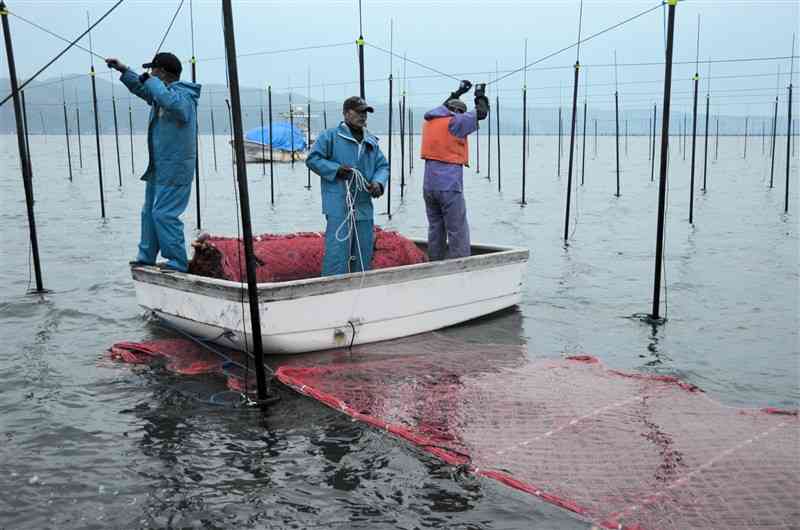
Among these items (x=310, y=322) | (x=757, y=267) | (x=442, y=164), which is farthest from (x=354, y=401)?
(x=757, y=267)

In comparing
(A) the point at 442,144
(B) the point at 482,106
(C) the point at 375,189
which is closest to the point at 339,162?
(C) the point at 375,189

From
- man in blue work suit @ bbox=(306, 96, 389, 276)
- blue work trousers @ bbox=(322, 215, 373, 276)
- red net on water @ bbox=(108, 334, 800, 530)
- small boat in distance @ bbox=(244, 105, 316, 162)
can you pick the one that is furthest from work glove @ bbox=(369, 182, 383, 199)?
small boat in distance @ bbox=(244, 105, 316, 162)

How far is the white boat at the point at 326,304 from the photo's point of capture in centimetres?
667

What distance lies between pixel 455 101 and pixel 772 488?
5.23m

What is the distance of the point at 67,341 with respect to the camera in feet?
25.9

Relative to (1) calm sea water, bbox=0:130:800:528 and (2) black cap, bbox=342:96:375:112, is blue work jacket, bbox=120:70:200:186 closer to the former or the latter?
(2) black cap, bbox=342:96:375:112

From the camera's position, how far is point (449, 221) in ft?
28.1

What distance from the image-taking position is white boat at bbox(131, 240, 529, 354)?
6672 millimetres

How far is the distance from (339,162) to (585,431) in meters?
3.52

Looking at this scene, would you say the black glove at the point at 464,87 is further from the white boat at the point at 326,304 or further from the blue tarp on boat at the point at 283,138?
the blue tarp on boat at the point at 283,138

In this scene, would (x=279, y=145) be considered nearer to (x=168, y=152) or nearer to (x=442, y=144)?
(x=442, y=144)

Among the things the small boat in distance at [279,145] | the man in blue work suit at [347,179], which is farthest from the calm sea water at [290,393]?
the small boat in distance at [279,145]

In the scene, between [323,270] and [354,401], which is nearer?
[354,401]

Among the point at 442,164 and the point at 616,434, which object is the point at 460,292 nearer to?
the point at 442,164
